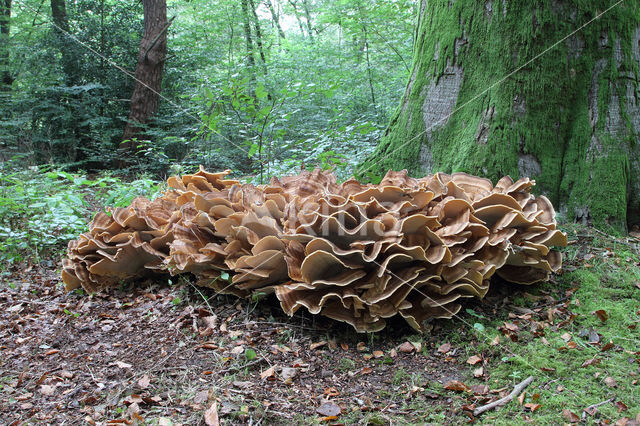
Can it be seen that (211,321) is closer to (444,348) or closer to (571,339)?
(444,348)

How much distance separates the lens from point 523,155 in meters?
3.93

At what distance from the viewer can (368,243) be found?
9.36 feet

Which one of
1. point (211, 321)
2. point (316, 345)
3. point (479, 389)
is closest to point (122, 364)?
point (211, 321)

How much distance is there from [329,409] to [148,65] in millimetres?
12077

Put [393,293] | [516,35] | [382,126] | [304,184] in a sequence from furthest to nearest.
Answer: [382,126] < [516,35] < [304,184] < [393,293]

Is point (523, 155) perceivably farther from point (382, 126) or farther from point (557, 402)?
point (382, 126)

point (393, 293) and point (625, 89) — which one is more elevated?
point (625, 89)

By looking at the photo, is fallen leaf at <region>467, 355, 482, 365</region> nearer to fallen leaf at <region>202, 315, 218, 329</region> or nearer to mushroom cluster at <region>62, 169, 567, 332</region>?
mushroom cluster at <region>62, 169, 567, 332</region>

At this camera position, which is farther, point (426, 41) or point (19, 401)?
point (426, 41)

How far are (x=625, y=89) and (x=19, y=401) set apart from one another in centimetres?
535

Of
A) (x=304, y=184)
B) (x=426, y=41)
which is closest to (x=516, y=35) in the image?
(x=426, y=41)

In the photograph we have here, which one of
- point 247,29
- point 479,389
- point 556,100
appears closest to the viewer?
point 479,389

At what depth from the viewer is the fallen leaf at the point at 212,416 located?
2.16 meters

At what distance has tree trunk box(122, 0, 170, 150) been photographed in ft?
38.6
